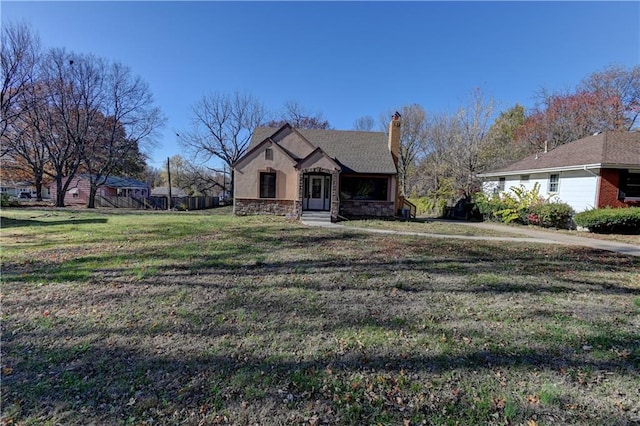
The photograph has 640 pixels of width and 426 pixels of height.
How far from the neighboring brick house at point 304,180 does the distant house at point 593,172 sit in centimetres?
803

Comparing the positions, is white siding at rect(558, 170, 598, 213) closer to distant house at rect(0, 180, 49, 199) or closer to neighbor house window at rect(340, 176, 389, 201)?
neighbor house window at rect(340, 176, 389, 201)

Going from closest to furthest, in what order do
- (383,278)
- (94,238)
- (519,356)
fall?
(519,356)
(383,278)
(94,238)

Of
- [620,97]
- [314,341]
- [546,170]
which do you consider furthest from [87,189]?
[620,97]

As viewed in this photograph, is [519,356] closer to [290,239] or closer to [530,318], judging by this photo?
[530,318]

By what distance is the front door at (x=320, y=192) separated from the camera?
1753 centimetres

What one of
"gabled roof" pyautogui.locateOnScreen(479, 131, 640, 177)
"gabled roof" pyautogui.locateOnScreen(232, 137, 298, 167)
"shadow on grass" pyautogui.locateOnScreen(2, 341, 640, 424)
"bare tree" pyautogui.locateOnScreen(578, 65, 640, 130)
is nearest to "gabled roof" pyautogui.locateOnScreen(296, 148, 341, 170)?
"gabled roof" pyautogui.locateOnScreen(232, 137, 298, 167)

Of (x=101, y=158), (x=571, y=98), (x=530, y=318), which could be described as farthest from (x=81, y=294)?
(x=571, y=98)

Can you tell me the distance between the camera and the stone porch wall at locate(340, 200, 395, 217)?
698 inches

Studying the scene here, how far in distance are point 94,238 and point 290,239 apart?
5.92m

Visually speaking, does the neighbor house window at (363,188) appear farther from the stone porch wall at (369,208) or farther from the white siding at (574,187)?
the white siding at (574,187)

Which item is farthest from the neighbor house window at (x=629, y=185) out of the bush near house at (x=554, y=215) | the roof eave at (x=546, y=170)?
the bush near house at (x=554, y=215)

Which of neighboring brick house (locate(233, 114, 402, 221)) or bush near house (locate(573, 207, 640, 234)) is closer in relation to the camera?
bush near house (locate(573, 207, 640, 234))

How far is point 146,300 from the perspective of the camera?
182 inches

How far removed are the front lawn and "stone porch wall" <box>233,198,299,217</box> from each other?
10.4 m
